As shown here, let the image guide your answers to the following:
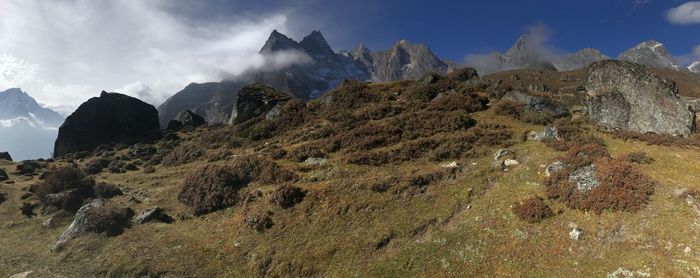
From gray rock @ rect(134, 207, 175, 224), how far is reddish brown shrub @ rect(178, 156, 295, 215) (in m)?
2.36

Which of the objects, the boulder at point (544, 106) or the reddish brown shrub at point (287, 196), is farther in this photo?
the boulder at point (544, 106)

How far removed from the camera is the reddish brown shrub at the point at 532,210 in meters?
22.9

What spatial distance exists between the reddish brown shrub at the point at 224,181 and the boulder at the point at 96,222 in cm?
555

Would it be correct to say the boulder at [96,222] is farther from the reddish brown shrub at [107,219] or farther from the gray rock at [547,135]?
the gray rock at [547,135]

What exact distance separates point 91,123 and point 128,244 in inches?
3036

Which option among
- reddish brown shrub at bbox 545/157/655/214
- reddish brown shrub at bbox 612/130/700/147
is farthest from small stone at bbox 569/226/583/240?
reddish brown shrub at bbox 612/130/700/147

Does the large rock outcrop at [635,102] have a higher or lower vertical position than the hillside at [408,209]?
higher

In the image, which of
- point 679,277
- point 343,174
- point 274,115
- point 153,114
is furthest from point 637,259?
point 153,114

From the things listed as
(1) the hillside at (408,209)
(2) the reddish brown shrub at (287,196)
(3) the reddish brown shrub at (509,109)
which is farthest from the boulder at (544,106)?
(2) the reddish brown shrub at (287,196)

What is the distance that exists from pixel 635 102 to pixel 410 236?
27500 millimetres

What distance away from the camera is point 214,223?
31656mm

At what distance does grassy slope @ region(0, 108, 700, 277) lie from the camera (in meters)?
19.4

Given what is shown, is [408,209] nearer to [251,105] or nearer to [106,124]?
[251,105]

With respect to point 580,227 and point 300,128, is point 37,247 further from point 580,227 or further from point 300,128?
point 580,227
